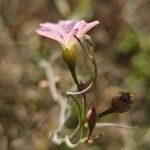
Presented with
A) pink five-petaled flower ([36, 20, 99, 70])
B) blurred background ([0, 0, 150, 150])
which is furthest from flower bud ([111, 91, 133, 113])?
blurred background ([0, 0, 150, 150])

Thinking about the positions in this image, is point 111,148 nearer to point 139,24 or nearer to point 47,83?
point 47,83

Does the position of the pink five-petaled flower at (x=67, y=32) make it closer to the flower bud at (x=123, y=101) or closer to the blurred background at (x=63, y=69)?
the flower bud at (x=123, y=101)

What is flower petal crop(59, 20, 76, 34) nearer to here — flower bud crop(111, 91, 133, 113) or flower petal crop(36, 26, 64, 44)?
flower petal crop(36, 26, 64, 44)

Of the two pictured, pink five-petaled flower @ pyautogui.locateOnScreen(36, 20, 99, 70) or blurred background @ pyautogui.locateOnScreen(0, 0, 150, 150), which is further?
blurred background @ pyautogui.locateOnScreen(0, 0, 150, 150)

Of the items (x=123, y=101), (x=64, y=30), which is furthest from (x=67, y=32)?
(x=123, y=101)

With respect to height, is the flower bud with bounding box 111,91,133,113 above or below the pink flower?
below

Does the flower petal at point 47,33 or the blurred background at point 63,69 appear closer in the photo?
the flower petal at point 47,33

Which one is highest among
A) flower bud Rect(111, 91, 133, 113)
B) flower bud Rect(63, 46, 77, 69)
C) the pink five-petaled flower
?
the pink five-petaled flower

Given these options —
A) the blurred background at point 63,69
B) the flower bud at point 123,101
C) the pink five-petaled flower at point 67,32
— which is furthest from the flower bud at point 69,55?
the blurred background at point 63,69
